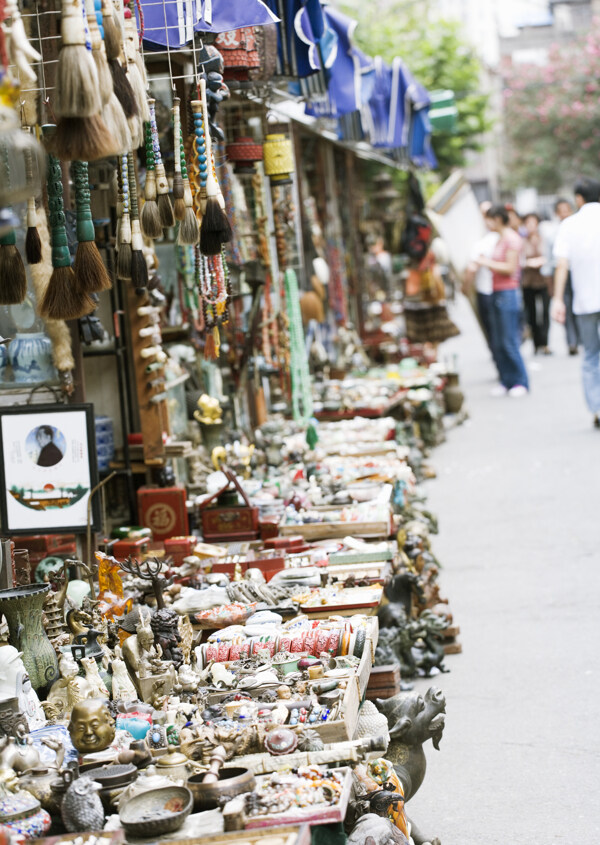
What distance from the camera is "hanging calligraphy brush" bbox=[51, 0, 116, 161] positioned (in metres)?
2.76

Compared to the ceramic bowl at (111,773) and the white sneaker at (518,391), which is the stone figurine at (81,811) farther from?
the white sneaker at (518,391)

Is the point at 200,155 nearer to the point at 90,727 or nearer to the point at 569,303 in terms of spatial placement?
the point at 90,727

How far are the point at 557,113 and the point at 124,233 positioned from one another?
38299 millimetres

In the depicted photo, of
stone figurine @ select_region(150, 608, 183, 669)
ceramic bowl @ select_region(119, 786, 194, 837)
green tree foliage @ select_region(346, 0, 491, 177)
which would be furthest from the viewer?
green tree foliage @ select_region(346, 0, 491, 177)

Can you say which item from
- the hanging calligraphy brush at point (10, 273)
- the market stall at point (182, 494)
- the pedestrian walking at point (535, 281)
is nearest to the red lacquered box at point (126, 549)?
the market stall at point (182, 494)

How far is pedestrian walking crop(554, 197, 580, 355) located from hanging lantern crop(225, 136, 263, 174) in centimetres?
678

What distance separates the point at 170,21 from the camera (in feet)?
15.1

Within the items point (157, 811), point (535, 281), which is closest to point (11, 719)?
point (157, 811)

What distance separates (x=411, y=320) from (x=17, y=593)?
38.9 ft

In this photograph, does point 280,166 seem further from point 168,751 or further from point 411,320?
point 411,320

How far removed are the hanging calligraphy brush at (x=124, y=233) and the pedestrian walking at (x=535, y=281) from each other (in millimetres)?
13249

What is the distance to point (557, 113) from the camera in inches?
1576

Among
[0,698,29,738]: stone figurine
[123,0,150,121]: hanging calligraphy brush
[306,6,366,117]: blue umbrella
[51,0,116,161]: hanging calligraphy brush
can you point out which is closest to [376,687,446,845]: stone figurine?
[0,698,29,738]: stone figurine

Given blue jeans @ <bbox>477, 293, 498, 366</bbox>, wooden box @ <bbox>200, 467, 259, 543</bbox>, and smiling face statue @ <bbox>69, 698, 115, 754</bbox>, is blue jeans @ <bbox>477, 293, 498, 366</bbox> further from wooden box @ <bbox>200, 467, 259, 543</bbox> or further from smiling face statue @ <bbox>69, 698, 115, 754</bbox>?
smiling face statue @ <bbox>69, 698, 115, 754</bbox>
